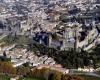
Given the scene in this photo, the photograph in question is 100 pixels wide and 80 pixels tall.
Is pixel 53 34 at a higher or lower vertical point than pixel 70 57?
higher

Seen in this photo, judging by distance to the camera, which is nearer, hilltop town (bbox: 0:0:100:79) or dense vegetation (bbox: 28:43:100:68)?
dense vegetation (bbox: 28:43:100:68)

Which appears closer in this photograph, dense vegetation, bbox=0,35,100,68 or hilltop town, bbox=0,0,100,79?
dense vegetation, bbox=0,35,100,68

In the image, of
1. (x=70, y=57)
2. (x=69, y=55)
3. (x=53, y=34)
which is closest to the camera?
(x=70, y=57)

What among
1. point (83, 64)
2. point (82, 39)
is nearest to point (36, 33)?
point (82, 39)

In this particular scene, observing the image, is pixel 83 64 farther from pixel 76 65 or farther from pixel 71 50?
pixel 71 50

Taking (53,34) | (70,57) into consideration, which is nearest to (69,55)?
(70,57)

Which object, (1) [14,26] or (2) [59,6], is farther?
(2) [59,6]

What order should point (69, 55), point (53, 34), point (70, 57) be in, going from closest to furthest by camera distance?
point (70, 57), point (69, 55), point (53, 34)

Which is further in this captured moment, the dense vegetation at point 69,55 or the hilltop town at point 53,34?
the hilltop town at point 53,34

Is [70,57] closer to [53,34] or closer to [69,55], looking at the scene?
[69,55]

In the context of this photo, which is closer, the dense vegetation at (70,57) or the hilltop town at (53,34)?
the dense vegetation at (70,57)

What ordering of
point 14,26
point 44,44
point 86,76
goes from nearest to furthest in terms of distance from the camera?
point 86,76, point 44,44, point 14,26
